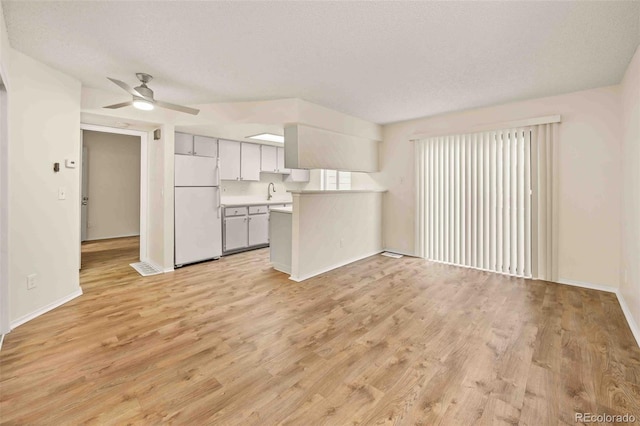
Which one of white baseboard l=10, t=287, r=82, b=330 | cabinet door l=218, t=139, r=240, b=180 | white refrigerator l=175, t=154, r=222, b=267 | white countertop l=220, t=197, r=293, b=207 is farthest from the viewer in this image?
white countertop l=220, t=197, r=293, b=207

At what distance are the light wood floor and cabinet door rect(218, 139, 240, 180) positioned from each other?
102 inches

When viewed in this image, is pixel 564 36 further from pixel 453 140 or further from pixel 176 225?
pixel 176 225

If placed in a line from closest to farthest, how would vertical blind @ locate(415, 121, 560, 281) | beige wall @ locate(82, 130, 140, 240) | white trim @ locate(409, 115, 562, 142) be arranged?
white trim @ locate(409, 115, 562, 142) < vertical blind @ locate(415, 121, 560, 281) < beige wall @ locate(82, 130, 140, 240)

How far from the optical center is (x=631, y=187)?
2684 mm

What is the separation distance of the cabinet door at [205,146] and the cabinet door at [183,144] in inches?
3.0

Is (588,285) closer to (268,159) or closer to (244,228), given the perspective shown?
(244,228)

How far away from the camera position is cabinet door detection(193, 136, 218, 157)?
5.00m

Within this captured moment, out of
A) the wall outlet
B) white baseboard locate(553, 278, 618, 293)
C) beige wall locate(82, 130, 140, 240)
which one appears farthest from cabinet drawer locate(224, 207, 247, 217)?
white baseboard locate(553, 278, 618, 293)

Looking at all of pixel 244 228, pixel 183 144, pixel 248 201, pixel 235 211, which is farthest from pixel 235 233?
pixel 183 144

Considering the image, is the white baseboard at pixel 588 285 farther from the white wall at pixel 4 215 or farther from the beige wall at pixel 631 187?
the white wall at pixel 4 215

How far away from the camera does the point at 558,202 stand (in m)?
3.72

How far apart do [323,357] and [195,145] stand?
14.1 ft

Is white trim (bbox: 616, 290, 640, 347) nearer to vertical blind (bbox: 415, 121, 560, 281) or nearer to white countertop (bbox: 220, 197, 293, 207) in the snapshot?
vertical blind (bbox: 415, 121, 560, 281)

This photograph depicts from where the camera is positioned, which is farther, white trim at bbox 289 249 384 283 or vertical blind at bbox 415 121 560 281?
white trim at bbox 289 249 384 283
